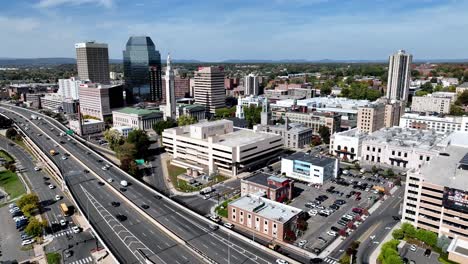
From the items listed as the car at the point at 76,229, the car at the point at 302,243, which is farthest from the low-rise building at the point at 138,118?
the car at the point at 302,243

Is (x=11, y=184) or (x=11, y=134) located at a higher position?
(x=11, y=134)

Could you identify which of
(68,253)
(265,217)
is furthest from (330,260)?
(68,253)

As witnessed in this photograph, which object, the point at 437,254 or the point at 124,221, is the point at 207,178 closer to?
the point at 124,221

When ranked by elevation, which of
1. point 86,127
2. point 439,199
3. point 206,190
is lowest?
point 206,190

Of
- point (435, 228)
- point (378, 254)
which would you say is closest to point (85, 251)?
point (378, 254)

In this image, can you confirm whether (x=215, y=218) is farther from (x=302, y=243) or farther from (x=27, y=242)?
(x=27, y=242)

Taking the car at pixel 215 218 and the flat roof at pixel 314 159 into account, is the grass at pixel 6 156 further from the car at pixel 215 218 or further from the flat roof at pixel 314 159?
the flat roof at pixel 314 159
